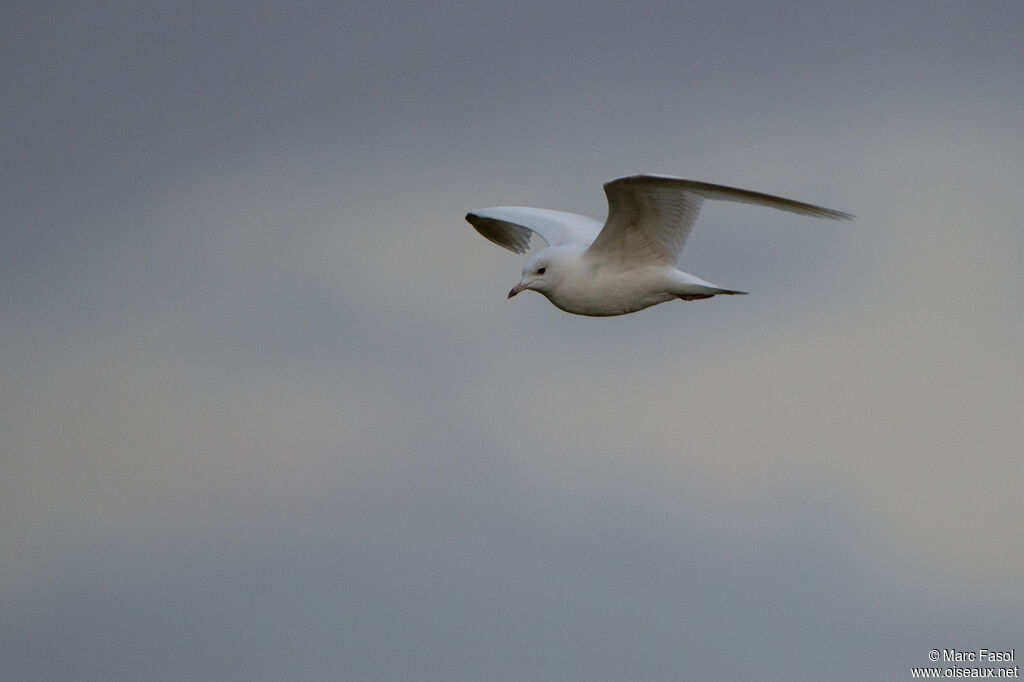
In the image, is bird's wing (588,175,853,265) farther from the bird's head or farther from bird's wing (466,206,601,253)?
bird's wing (466,206,601,253)

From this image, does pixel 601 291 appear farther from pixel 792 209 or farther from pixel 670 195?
pixel 792 209

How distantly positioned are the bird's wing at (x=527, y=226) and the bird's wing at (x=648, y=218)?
1.37m

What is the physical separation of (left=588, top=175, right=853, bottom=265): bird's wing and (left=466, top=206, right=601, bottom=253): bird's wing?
1372 mm

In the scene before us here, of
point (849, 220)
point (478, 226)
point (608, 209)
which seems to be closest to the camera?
point (849, 220)

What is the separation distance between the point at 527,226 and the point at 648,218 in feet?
11.5

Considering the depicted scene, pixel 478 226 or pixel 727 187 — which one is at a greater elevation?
pixel 478 226

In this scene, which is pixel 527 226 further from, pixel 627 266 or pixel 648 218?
pixel 648 218

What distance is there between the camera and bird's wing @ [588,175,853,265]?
1588 cm

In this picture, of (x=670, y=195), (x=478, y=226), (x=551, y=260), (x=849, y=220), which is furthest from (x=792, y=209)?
(x=478, y=226)

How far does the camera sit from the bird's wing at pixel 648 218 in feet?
52.1

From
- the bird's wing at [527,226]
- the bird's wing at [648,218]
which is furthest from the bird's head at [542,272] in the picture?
the bird's wing at [527,226]

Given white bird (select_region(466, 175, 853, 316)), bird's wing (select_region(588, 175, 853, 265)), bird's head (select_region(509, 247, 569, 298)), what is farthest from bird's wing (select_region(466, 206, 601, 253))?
bird's wing (select_region(588, 175, 853, 265))

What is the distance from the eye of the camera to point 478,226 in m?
21.6

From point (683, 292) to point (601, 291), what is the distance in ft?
3.17
